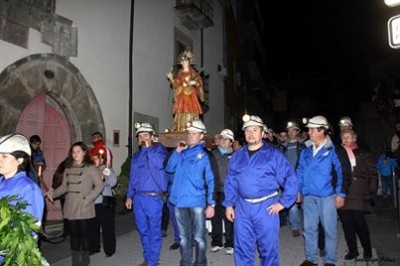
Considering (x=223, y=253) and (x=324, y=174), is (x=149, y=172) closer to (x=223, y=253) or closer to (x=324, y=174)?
(x=223, y=253)

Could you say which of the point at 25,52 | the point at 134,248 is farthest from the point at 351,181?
the point at 25,52

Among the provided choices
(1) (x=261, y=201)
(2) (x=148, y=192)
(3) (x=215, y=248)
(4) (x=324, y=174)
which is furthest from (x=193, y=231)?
(4) (x=324, y=174)

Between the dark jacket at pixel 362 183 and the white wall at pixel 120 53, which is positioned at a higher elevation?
the white wall at pixel 120 53

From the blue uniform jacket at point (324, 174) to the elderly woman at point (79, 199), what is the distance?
2.97 m

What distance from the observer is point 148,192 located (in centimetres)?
591

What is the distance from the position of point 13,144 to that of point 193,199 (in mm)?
2551

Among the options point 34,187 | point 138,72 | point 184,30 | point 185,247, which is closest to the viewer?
point 34,187

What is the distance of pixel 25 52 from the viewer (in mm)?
8500

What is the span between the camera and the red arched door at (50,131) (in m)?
9.29

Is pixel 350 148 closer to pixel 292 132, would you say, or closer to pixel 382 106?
pixel 292 132

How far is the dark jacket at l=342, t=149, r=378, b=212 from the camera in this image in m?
6.05

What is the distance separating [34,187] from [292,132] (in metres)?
6.13

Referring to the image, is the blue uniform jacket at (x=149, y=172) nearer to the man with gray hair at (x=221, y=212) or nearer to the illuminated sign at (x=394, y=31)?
the man with gray hair at (x=221, y=212)

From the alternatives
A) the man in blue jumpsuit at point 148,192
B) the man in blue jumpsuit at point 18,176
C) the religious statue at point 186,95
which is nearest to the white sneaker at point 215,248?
the man in blue jumpsuit at point 148,192
